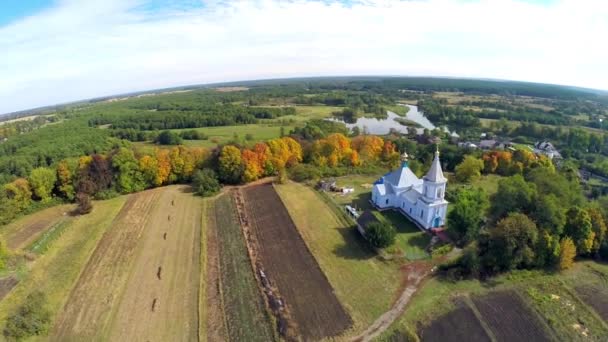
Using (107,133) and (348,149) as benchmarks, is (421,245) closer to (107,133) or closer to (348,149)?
(348,149)

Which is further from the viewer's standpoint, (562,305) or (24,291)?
(24,291)

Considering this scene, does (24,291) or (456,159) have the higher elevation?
(456,159)

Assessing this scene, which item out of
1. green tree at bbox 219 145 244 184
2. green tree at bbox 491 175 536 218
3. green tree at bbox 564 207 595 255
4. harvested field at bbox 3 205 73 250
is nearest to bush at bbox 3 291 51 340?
harvested field at bbox 3 205 73 250

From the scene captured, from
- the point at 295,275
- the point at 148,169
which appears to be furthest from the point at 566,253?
the point at 148,169

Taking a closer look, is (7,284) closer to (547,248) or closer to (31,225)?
(31,225)

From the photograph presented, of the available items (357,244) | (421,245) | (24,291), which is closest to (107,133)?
(24,291)

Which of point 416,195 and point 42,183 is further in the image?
point 42,183
